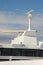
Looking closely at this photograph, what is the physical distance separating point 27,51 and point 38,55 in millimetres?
2046

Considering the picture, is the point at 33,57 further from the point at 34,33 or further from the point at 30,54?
the point at 34,33

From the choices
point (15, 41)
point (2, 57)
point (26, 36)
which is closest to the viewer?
point (2, 57)

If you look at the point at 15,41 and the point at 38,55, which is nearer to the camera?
the point at 38,55

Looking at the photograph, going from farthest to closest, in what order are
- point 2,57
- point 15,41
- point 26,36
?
point 15,41, point 26,36, point 2,57

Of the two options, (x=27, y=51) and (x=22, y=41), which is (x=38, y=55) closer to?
(x=27, y=51)

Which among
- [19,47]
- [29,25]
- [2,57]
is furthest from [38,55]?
[29,25]

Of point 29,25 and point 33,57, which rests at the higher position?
point 29,25

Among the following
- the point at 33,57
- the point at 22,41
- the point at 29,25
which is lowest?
the point at 33,57

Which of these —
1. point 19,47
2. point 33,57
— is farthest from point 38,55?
point 19,47

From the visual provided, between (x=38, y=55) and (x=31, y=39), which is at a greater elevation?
(x=31, y=39)

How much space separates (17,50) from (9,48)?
1423mm

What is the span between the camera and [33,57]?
131 ft

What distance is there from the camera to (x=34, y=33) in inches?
1709

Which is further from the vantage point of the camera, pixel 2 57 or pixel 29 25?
pixel 29 25
